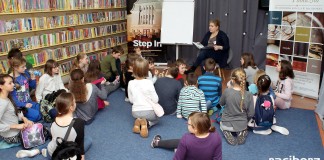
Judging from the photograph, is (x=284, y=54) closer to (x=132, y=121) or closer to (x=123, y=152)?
(x=132, y=121)

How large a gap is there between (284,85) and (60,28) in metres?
4.11

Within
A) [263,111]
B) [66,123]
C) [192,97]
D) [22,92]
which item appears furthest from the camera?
[22,92]

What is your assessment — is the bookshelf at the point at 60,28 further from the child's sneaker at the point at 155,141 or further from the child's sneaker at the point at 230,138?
the child's sneaker at the point at 230,138

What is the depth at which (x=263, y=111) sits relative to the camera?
3570 millimetres

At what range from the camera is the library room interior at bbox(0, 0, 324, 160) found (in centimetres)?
320

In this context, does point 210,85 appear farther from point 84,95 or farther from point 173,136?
point 84,95

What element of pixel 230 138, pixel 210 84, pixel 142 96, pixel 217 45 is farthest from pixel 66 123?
pixel 217 45

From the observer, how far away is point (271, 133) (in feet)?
12.2

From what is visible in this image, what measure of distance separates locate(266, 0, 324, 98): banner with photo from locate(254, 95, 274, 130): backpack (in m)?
1.66

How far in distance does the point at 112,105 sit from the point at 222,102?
1.85 meters

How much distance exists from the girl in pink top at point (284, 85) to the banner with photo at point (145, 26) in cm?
319

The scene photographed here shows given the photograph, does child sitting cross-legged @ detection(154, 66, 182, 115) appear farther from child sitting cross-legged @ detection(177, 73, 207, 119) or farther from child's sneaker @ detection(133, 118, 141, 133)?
child's sneaker @ detection(133, 118, 141, 133)

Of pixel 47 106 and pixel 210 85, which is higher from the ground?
pixel 210 85

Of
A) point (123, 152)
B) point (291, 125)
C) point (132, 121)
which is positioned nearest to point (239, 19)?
point (291, 125)
